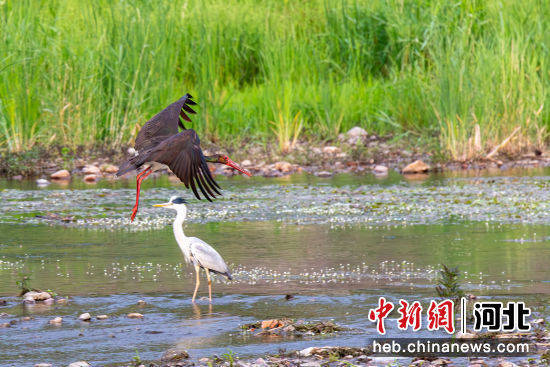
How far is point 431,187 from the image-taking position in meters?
13.8

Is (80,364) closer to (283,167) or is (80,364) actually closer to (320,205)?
(320,205)

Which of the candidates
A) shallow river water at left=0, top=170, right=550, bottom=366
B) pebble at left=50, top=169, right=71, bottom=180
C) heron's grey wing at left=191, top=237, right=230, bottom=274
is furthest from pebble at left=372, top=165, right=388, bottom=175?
heron's grey wing at left=191, top=237, right=230, bottom=274

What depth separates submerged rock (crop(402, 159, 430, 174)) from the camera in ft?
53.1

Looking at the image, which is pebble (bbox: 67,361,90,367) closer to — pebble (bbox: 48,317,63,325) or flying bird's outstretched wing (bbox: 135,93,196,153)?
pebble (bbox: 48,317,63,325)

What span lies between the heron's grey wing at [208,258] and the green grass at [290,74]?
8.94m

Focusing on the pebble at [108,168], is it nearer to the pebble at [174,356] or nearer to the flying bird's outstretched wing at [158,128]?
the flying bird's outstretched wing at [158,128]

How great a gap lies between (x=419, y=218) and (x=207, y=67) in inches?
307

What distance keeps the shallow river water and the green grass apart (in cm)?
172

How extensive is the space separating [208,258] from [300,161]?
9883mm

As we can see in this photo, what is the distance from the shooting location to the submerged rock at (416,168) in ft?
53.1

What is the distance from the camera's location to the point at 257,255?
909 cm

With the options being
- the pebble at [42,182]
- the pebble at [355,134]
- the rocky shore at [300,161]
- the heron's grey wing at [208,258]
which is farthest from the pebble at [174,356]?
the pebble at [355,134]

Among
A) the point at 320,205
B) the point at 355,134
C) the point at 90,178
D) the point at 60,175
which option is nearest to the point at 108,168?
the point at 90,178

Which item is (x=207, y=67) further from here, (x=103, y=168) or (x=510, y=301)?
(x=510, y=301)
